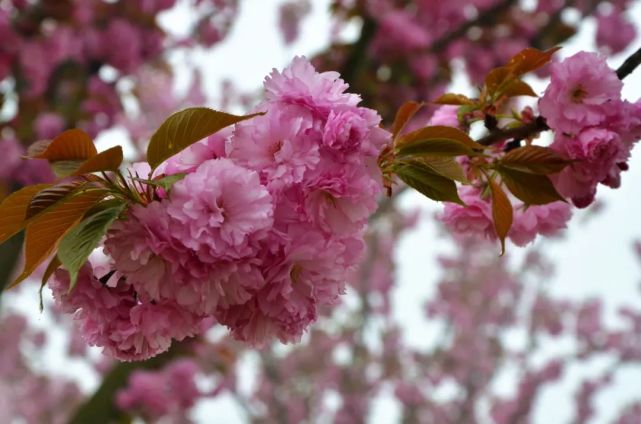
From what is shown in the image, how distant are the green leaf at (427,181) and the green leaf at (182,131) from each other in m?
0.17

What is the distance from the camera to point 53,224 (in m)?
0.60

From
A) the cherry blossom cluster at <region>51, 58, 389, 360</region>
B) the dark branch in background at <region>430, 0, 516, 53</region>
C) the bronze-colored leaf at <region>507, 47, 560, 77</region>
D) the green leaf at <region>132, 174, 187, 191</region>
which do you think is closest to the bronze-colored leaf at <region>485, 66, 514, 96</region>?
the bronze-colored leaf at <region>507, 47, 560, 77</region>

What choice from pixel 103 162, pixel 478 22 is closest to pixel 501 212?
pixel 103 162

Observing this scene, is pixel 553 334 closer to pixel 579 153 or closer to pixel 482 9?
pixel 482 9

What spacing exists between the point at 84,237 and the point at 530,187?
17.6 inches

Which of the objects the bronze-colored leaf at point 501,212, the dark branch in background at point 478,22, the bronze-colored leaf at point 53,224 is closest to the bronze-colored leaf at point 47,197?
the bronze-colored leaf at point 53,224

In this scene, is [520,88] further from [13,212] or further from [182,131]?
[13,212]

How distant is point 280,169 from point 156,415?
2.23m

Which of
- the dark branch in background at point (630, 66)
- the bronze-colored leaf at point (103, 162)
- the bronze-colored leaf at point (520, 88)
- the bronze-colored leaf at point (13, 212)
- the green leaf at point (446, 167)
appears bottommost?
the bronze-colored leaf at point (13, 212)

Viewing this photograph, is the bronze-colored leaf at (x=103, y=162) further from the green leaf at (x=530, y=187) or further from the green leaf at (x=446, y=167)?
the green leaf at (x=530, y=187)

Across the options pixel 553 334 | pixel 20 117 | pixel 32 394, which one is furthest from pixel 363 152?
pixel 32 394

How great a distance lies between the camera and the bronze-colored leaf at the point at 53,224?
594 mm

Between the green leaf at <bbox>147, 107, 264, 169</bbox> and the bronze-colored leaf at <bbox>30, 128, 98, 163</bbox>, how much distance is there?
53 mm

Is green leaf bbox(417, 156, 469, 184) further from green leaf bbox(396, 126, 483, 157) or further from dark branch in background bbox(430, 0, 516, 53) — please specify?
dark branch in background bbox(430, 0, 516, 53)
